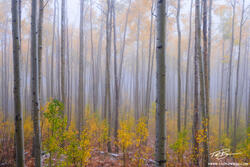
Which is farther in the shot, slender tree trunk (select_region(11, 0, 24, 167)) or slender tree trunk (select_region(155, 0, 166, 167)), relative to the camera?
slender tree trunk (select_region(11, 0, 24, 167))

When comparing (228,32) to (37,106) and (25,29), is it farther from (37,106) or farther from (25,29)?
(25,29)

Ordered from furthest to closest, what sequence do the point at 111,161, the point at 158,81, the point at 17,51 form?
1. the point at 111,161
2. the point at 17,51
3. the point at 158,81

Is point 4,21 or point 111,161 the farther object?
point 4,21

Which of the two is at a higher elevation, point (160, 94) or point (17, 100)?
point (160, 94)

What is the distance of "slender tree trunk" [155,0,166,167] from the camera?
6.03 feet

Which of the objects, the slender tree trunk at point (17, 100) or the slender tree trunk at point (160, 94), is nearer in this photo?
the slender tree trunk at point (160, 94)

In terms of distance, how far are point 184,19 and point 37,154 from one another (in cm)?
1478

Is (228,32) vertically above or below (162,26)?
above

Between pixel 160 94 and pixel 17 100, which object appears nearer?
pixel 160 94

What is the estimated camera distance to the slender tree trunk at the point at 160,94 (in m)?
1.84

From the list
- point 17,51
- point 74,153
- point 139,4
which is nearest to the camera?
point 17,51

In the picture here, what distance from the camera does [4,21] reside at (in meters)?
12.8

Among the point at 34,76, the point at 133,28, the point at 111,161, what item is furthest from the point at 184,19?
the point at 34,76

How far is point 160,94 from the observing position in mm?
1896
